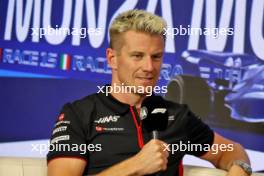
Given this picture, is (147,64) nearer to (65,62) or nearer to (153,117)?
(153,117)

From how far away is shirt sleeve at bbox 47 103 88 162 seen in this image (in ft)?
5.19

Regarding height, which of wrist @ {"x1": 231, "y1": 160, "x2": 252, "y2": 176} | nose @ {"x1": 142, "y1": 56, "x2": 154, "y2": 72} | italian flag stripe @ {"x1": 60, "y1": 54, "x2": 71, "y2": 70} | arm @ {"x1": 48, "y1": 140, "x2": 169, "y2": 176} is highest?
nose @ {"x1": 142, "y1": 56, "x2": 154, "y2": 72}

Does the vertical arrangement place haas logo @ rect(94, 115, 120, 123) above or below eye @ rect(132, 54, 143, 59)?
below

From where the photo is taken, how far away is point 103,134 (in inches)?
66.6

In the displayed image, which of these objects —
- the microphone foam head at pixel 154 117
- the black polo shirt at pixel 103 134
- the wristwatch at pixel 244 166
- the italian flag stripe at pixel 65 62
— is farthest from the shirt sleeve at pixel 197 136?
the italian flag stripe at pixel 65 62

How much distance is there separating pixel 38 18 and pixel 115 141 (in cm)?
129

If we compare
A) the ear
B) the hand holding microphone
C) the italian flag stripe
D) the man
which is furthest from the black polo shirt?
the italian flag stripe

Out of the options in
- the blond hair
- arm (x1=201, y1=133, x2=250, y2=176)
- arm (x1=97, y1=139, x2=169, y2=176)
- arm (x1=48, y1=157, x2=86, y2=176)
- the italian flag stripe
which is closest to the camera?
arm (x1=97, y1=139, x2=169, y2=176)

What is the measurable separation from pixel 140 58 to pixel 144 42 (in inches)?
2.2

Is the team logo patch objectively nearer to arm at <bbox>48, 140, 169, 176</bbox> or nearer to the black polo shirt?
the black polo shirt

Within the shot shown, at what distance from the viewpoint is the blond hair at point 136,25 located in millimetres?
1657

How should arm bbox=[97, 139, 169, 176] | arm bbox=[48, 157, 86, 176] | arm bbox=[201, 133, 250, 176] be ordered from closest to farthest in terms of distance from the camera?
arm bbox=[97, 139, 169, 176] < arm bbox=[48, 157, 86, 176] < arm bbox=[201, 133, 250, 176]

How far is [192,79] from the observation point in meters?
2.46

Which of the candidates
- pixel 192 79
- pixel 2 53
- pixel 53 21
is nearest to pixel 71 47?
pixel 53 21
